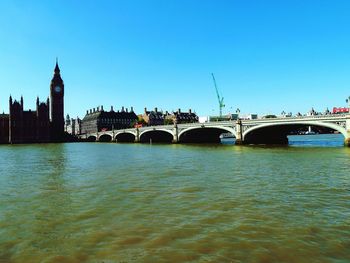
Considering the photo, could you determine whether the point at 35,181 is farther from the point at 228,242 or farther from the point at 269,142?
the point at 269,142

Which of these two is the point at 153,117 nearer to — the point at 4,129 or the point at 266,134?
the point at 4,129

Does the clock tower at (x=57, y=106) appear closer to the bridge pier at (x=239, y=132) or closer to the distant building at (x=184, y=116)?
the distant building at (x=184, y=116)

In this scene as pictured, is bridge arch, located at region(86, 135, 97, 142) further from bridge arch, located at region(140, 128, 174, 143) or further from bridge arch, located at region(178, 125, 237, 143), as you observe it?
bridge arch, located at region(178, 125, 237, 143)

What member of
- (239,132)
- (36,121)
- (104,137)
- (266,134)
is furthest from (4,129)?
(266,134)

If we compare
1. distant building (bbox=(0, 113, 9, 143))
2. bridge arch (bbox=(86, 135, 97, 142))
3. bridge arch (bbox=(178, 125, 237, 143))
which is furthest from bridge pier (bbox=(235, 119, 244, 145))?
distant building (bbox=(0, 113, 9, 143))

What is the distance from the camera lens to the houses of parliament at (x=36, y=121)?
119000 mm

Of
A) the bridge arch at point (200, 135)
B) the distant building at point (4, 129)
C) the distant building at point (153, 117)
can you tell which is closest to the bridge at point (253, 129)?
the bridge arch at point (200, 135)

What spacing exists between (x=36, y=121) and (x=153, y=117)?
5824 cm

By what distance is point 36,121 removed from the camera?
12550 centimetres

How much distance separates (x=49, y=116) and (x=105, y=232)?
132 meters

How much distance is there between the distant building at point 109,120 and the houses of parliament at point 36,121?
2172 centimetres

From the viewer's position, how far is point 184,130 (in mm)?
73938

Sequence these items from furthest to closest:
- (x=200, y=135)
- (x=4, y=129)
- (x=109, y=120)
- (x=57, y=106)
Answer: (x=109, y=120), (x=57, y=106), (x=4, y=129), (x=200, y=135)

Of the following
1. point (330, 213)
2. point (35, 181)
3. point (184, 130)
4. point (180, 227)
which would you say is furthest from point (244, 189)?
point (184, 130)
